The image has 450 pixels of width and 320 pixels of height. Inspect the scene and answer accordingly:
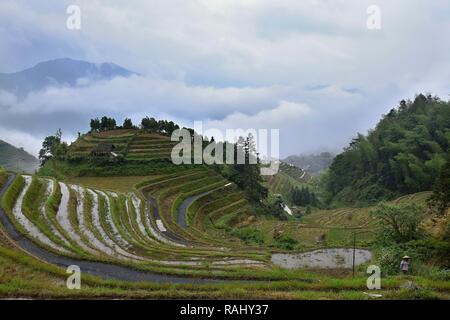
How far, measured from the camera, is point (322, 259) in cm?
2275

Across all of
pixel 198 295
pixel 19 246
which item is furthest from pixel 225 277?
pixel 19 246

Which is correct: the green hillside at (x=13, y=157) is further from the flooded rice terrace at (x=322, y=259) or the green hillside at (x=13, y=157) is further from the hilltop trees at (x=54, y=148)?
the flooded rice terrace at (x=322, y=259)

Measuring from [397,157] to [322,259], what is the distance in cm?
4867

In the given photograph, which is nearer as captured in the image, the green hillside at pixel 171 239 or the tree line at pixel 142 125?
the green hillside at pixel 171 239

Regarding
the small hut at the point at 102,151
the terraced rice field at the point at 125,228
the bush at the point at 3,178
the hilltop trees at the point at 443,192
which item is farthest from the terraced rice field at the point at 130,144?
the hilltop trees at the point at 443,192

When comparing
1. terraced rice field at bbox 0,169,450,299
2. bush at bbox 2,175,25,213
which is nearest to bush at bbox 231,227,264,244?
terraced rice field at bbox 0,169,450,299

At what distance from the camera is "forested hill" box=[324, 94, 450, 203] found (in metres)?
61.1

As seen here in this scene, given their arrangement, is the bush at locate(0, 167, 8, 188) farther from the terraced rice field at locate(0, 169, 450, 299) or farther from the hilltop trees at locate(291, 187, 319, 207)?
the hilltop trees at locate(291, 187, 319, 207)

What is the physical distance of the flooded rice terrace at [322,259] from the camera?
21.0m

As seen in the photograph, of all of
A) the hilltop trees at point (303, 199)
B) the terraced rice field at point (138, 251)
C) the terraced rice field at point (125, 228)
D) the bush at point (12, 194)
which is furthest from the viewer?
the hilltop trees at point (303, 199)

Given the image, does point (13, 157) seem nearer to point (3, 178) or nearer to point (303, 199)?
point (303, 199)

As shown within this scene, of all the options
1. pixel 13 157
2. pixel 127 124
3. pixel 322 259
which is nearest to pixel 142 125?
pixel 127 124

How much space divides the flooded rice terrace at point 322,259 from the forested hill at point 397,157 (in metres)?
39.7
